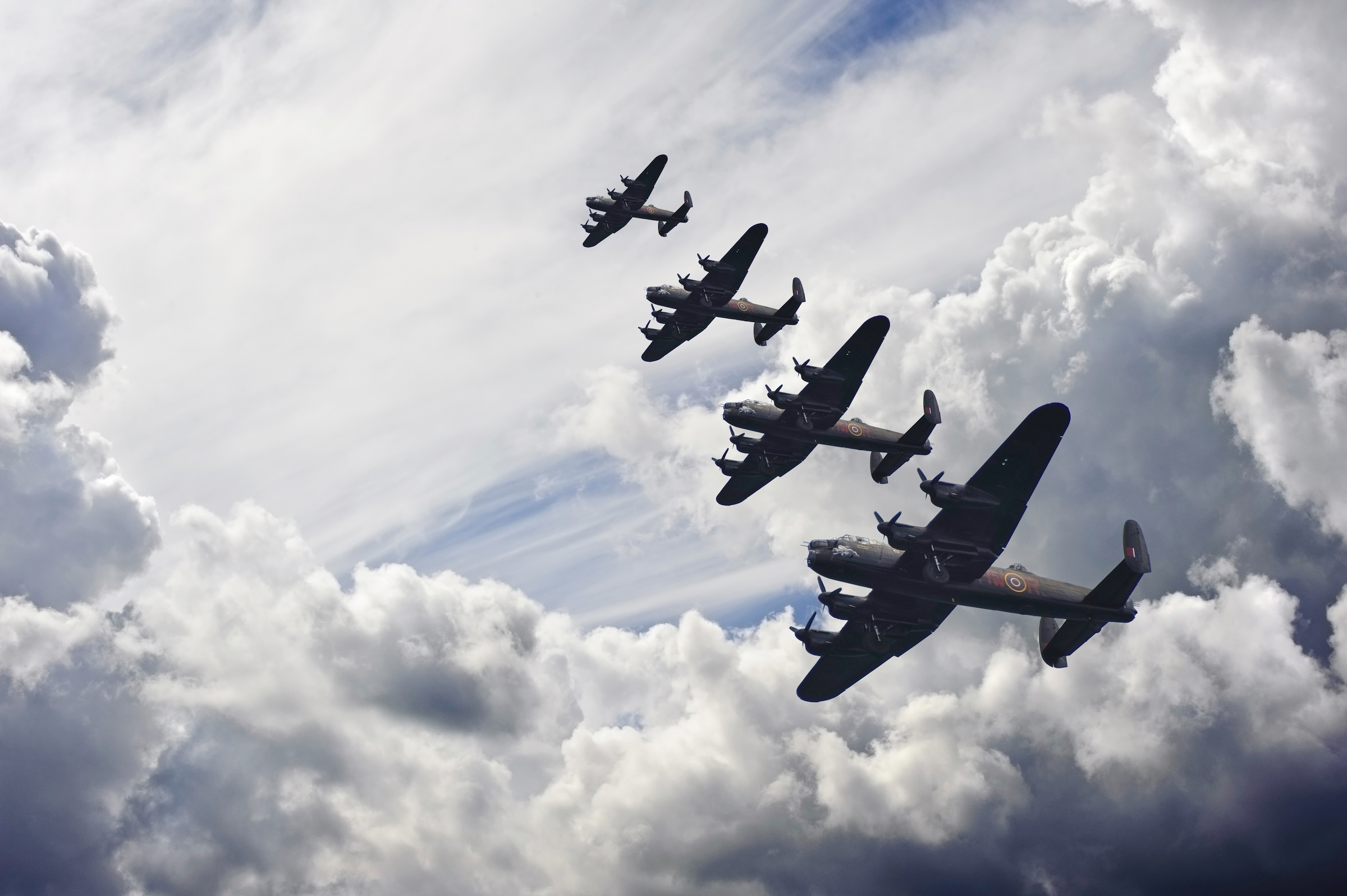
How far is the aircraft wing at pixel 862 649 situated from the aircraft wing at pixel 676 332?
32722mm

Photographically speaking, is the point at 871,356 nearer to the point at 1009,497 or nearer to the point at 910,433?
the point at 910,433

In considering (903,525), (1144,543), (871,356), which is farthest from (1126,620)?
(871,356)

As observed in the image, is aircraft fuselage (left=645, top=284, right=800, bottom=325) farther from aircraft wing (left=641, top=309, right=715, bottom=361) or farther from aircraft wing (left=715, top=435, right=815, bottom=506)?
aircraft wing (left=715, top=435, right=815, bottom=506)

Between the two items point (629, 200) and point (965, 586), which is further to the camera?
point (629, 200)

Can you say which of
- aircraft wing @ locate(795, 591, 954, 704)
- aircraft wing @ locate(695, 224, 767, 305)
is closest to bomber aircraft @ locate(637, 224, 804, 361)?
aircraft wing @ locate(695, 224, 767, 305)

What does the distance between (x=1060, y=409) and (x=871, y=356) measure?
22.0 meters

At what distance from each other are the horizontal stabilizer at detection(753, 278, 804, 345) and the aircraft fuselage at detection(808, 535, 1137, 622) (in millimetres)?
31542

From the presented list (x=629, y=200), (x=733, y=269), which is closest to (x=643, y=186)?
(x=629, y=200)

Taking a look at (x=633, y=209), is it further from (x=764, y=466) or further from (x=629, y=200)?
(x=764, y=466)

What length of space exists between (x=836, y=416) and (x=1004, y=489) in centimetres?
2058

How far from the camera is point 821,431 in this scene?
85.8 metres

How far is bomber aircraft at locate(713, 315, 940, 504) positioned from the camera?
275 ft

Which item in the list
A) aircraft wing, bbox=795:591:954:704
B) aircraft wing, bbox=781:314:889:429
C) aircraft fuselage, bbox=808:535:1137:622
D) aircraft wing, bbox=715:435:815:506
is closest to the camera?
aircraft fuselage, bbox=808:535:1137:622

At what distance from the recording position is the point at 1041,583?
234ft
